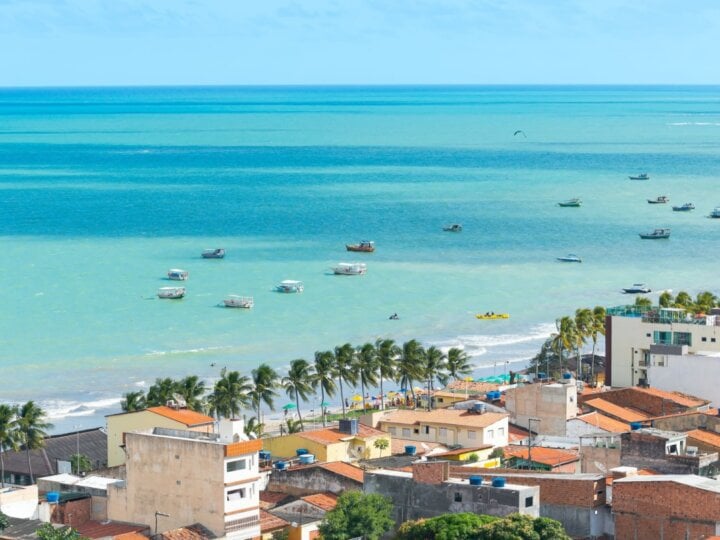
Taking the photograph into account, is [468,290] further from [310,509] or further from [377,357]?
[310,509]

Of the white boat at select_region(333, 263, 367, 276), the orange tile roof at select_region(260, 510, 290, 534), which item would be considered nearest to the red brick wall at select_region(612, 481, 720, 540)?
the orange tile roof at select_region(260, 510, 290, 534)

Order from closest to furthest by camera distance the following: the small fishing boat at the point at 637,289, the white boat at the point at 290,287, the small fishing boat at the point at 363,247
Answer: the small fishing boat at the point at 637,289 → the white boat at the point at 290,287 → the small fishing boat at the point at 363,247

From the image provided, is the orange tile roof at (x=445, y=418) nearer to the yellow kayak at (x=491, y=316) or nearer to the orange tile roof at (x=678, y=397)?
the orange tile roof at (x=678, y=397)

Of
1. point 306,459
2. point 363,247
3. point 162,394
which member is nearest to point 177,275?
point 363,247

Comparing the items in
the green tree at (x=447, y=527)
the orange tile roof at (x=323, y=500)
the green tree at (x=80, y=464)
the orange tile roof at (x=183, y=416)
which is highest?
the orange tile roof at (x=183, y=416)

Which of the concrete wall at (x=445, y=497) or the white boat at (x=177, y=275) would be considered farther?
the white boat at (x=177, y=275)

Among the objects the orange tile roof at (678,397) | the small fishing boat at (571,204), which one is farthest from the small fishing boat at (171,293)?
the small fishing boat at (571,204)
